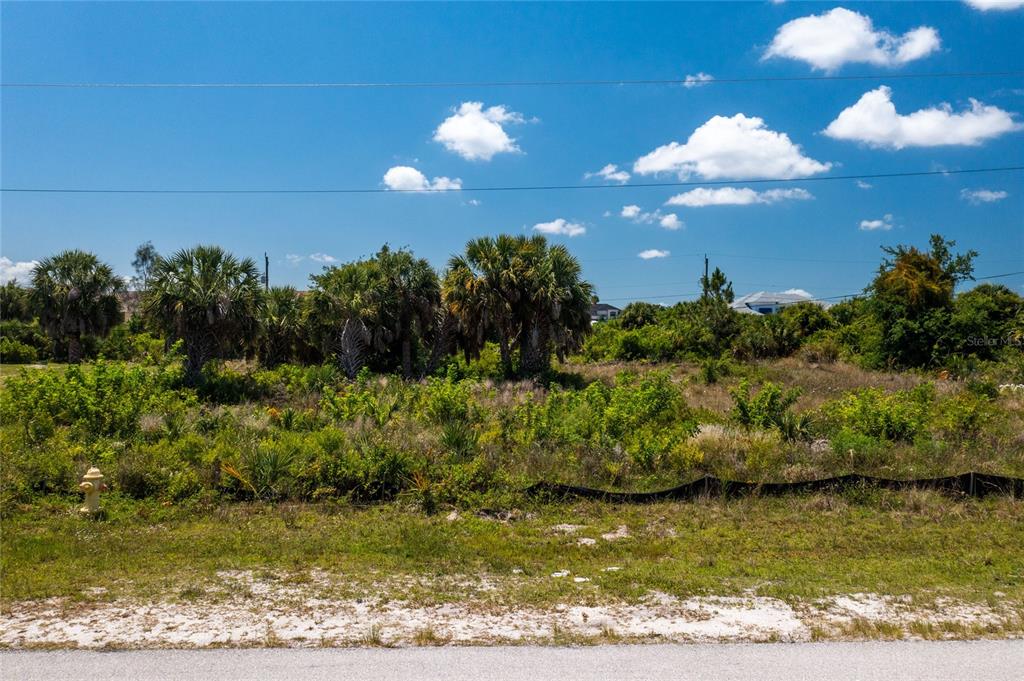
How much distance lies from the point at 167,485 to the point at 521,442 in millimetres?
5481

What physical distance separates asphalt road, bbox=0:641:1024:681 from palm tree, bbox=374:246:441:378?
21.3 metres

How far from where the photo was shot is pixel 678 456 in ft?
36.2

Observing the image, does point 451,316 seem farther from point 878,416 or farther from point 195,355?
point 878,416

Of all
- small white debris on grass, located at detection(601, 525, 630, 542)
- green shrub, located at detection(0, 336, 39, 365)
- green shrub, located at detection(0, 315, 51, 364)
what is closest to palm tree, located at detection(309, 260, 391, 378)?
small white debris on grass, located at detection(601, 525, 630, 542)

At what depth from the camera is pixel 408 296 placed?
26500 millimetres

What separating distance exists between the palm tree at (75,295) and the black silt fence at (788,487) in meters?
30.0

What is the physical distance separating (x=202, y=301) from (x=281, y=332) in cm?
750

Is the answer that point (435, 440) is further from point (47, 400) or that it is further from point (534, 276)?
point (534, 276)

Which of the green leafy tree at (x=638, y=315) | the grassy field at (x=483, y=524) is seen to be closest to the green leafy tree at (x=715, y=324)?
the green leafy tree at (x=638, y=315)

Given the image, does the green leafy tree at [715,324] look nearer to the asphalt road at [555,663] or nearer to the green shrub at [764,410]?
the green shrub at [764,410]

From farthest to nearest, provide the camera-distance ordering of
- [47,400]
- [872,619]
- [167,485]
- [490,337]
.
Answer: [490,337] → [47,400] → [167,485] → [872,619]

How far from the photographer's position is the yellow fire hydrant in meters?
8.97

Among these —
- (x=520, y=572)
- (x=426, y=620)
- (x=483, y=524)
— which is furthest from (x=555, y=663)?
(x=483, y=524)

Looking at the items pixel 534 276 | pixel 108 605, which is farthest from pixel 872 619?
pixel 534 276
